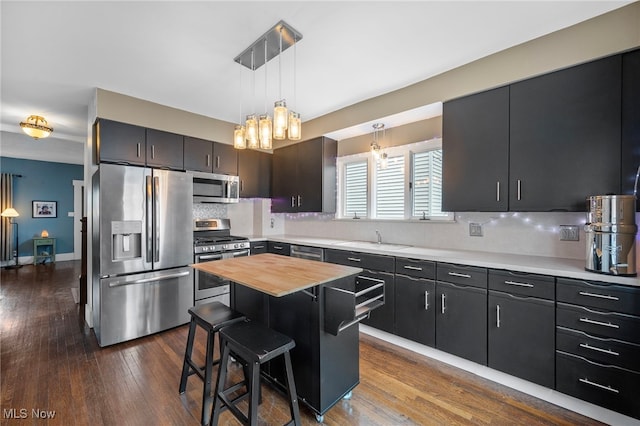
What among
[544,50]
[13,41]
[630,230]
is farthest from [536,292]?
[13,41]

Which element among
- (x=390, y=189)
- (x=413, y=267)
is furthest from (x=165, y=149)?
(x=413, y=267)

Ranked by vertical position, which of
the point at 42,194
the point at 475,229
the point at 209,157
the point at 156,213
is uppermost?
the point at 209,157

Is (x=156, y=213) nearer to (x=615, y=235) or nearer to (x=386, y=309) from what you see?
(x=386, y=309)

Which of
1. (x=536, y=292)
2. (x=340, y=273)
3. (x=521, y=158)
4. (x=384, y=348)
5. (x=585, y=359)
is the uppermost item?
(x=521, y=158)

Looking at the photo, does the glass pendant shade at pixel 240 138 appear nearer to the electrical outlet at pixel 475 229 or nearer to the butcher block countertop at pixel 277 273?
the butcher block countertop at pixel 277 273

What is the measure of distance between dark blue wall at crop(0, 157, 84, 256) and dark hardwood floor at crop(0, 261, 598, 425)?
5.46 metres

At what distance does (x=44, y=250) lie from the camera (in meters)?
7.07

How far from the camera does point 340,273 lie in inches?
72.4

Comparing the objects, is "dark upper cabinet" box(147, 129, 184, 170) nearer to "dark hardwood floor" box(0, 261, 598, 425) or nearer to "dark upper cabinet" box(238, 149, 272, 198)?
"dark upper cabinet" box(238, 149, 272, 198)

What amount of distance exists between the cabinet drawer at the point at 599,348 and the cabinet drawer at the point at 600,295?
0.20m

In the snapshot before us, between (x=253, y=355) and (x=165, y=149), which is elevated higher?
(x=165, y=149)

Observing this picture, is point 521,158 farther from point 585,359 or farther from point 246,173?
point 246,173

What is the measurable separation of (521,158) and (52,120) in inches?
234

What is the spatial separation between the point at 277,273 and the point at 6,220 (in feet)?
27.8
